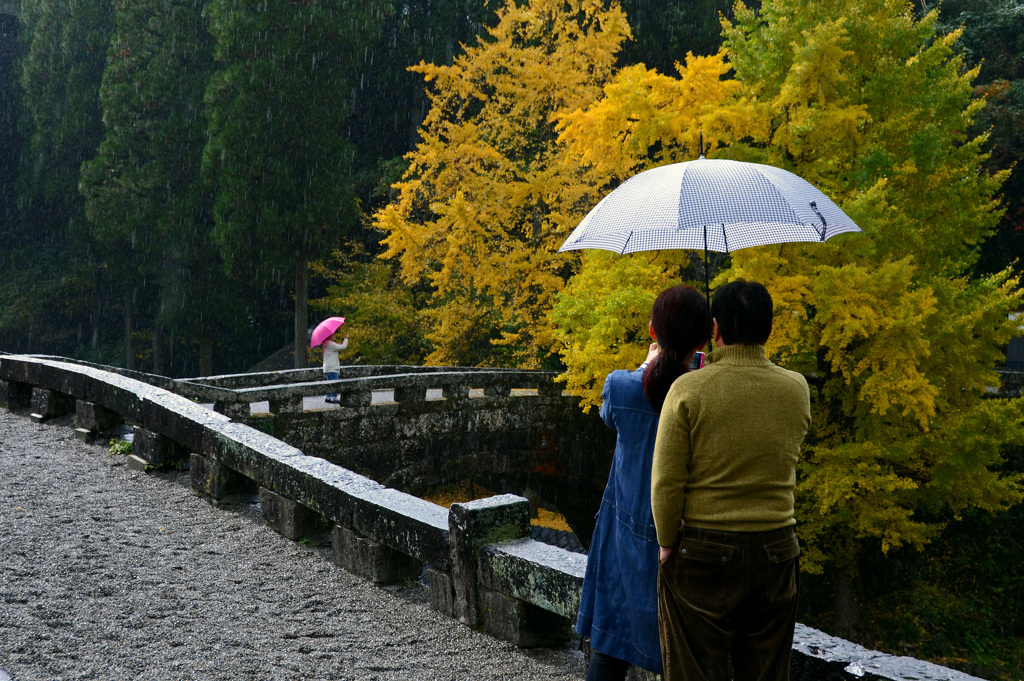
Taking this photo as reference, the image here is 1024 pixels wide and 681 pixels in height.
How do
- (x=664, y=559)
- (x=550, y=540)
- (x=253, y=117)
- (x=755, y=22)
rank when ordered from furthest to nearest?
(x=253, y=117)
(x=550, y=540)
(x=755, y=22)
(x=664, y=559)

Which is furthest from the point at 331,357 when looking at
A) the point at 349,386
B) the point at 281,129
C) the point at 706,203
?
the point at 281,129

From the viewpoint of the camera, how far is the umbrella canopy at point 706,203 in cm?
351

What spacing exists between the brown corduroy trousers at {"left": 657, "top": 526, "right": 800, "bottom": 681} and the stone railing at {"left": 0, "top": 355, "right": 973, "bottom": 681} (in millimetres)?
414

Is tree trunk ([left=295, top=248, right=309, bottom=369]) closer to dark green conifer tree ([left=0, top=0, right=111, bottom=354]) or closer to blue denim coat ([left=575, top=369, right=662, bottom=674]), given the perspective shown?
dark green conifer tree ([left=0, top=0, right=111, bottom=354])

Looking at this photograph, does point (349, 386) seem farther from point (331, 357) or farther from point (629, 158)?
point (629, 158)

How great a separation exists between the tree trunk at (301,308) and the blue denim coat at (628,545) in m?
19.4

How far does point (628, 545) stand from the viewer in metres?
2.52

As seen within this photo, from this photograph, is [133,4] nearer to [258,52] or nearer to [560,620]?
[258,52]

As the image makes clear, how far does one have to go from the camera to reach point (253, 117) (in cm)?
2036

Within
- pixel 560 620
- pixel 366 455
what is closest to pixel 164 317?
pixel 366 455

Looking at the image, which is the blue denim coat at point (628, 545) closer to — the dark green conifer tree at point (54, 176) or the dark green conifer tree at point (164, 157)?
the dark green conifer tree at point (164, 157)

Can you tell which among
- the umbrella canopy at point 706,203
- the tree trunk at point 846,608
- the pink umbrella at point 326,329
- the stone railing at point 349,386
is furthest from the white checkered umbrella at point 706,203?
the tree trunk at point 846,608

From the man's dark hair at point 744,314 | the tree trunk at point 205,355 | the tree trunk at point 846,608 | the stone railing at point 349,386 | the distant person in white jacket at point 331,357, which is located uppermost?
the man's dark hair at point 744,314

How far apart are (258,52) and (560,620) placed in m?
20.1
